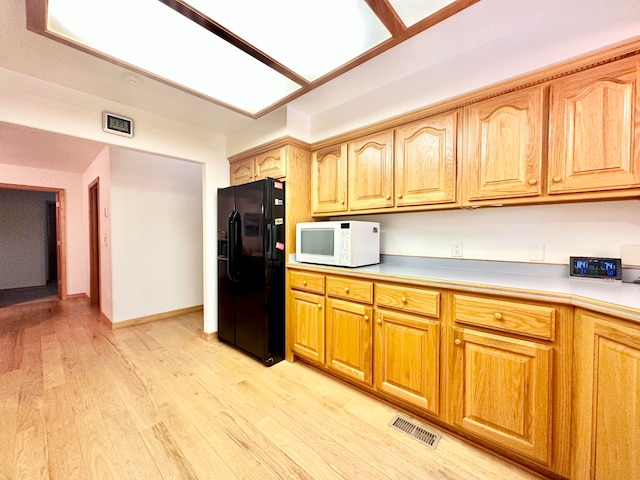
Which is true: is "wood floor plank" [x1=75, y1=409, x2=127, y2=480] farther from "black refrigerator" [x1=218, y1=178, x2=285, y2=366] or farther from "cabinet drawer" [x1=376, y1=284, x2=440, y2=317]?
"cabinet drawer" [x1=376, y1=284, x2=440, y2=317]

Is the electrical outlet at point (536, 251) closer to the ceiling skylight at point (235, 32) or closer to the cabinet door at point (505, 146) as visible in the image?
the cabinet door at point (505, 146)

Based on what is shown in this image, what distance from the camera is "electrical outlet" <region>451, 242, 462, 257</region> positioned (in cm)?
196

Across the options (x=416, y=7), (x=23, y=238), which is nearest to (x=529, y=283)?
(x=416, y=7)

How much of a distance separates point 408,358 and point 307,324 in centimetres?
90

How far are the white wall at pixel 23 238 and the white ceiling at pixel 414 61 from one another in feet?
18.0

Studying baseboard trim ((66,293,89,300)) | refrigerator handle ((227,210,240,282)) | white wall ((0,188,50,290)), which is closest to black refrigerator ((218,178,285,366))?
refrigerator handle ((227,210,240,282))

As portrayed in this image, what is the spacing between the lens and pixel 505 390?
1329 mm

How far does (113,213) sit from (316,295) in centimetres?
289

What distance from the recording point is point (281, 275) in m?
2.45

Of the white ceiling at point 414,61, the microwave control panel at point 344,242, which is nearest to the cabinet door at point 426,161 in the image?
the white ceiling at point 414,61

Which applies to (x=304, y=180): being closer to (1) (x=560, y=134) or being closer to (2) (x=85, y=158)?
(1) (x=560, y=134)

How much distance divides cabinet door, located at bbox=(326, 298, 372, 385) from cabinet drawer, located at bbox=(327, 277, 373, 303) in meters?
0.05

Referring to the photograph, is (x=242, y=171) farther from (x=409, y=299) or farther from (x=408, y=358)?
(x=408, y=358)

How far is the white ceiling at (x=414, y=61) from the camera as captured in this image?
1354 millimetres
